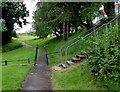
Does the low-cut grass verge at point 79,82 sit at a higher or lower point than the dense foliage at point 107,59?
lower

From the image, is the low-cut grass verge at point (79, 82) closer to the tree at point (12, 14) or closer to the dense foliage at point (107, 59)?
the dense foliage at point (107, 59)

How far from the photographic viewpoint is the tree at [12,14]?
67.4ft

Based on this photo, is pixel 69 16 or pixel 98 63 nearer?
pixel 98 63

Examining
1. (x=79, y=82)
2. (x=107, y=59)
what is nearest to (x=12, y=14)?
(x=79, y=82)

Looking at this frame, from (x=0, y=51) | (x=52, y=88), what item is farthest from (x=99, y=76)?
(x=0, y=51)

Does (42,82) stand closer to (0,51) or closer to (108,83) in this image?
(108,83)

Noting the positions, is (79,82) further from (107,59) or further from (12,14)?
(12,14)

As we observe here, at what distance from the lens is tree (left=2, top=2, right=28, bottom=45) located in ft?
67.4

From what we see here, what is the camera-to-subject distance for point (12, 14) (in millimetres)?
21562

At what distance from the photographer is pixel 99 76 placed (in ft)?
16.5

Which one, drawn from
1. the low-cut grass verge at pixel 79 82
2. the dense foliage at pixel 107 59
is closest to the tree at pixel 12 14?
the low-cut grass verge at pixel 79 82

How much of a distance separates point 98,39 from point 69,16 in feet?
27.3

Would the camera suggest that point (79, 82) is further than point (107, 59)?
Yes

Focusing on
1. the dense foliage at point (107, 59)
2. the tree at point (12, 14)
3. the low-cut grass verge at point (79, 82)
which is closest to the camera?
the dense foliage at point (107, 59)
